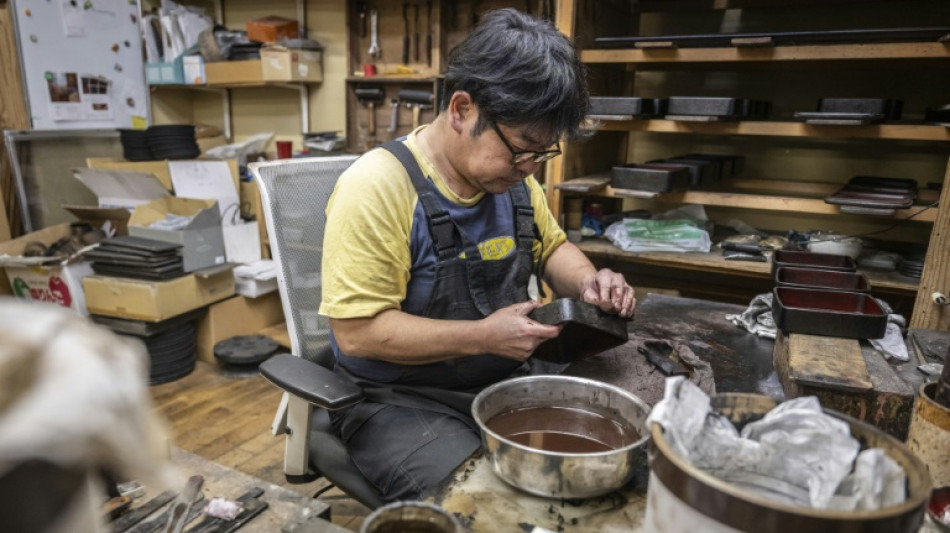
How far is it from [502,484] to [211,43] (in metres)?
4.34

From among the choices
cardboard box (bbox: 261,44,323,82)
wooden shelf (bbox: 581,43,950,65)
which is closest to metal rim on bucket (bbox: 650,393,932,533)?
wooden shelf (bbox: 581,43,950,65)

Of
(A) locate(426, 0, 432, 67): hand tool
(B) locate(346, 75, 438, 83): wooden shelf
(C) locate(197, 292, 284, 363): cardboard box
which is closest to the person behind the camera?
(C) locate(197, 292, 284, 363): cardboard box

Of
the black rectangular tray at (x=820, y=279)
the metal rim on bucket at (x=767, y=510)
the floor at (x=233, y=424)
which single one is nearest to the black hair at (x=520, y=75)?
the black rectangular tray at (x=820, y=279)

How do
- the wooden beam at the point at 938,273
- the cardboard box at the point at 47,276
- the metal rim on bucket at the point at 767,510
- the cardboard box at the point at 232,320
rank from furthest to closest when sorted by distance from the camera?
the cardboard box at the point at 232,320, the cardboard box at the point at 47,276, the wooden beam at the point at 938,273, the metal rim on bucket at the point at 767,510

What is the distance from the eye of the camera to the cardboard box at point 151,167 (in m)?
3.84

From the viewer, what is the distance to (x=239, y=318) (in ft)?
12.1

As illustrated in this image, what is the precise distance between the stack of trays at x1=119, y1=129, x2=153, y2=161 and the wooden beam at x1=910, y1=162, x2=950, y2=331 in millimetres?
4265

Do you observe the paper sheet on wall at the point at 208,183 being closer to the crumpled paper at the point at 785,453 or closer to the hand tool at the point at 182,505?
the hand tool at the point at 182,505

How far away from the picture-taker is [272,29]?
4172 millimetres

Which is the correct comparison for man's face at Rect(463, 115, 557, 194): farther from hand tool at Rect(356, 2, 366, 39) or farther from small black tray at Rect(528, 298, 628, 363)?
hand tool at Rect(356, 2, 366, 39)

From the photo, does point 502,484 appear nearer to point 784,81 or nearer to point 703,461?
point 703,461

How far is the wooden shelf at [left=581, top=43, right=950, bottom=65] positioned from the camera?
2.14 m

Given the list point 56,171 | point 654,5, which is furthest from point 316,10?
point 654,5

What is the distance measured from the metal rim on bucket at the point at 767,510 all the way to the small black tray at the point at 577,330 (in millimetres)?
689
